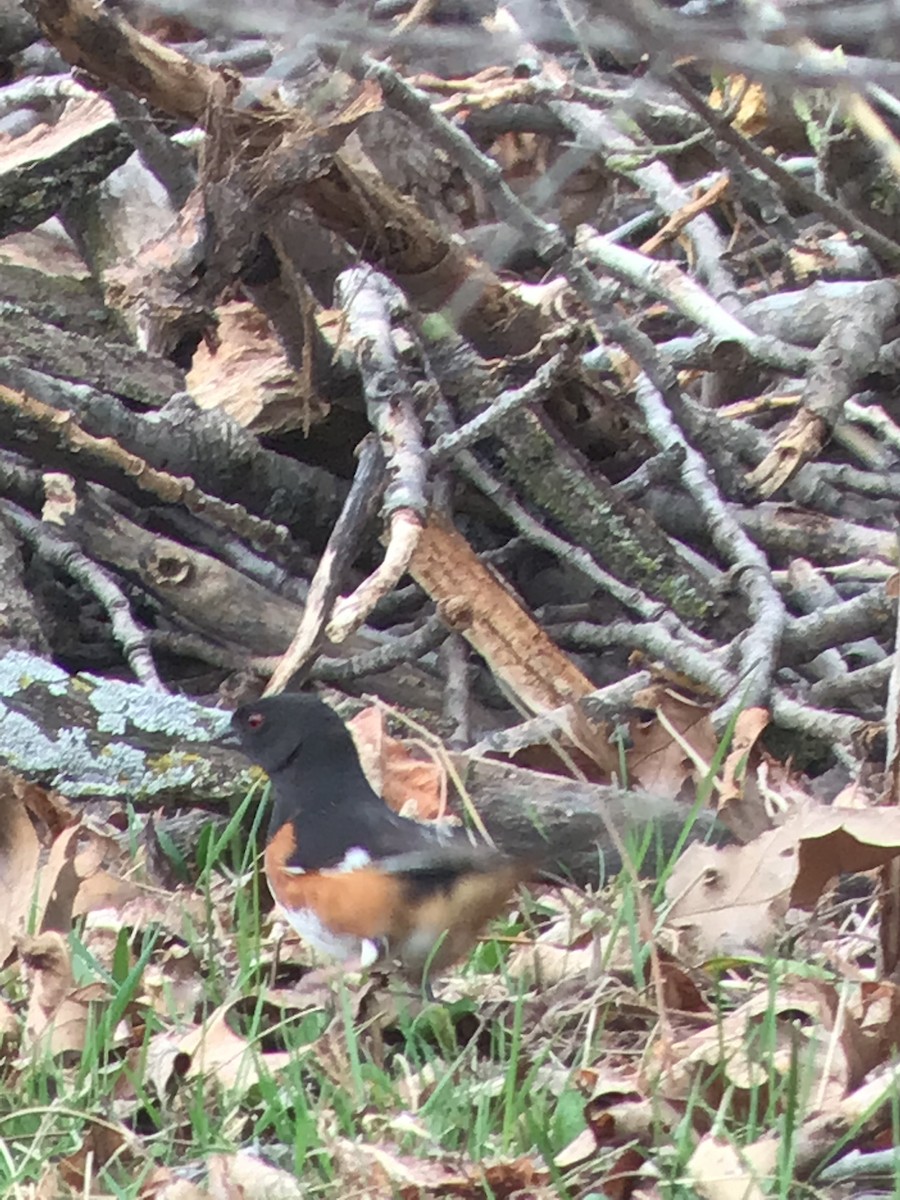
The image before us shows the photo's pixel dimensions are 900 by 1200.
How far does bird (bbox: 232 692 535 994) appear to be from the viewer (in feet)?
6.61

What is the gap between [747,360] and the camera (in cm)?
360

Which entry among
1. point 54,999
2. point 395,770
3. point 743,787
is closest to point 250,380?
point 395,770

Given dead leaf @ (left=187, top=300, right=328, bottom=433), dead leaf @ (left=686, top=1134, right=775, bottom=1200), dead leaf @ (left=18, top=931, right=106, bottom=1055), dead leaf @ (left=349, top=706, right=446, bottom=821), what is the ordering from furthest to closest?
dead leaf @ (left=187, top=300, right=328, bottom=433) → dead leaf @ (left=349, top=706, right=446, bottom=821) → dead leaf @ (left=18, top=931, right=106, bottom=1055) → dead leaf @ (left=686, top=1134, right=775, bottom=1200)

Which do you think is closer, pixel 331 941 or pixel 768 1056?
pixel 768 1056

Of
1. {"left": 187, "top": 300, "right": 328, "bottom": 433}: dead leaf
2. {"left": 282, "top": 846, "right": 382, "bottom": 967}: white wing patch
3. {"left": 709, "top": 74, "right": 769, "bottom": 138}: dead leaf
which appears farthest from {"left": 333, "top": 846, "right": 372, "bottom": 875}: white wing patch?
{"left": 709, "top": 74, "right": 769, "bottom": 138}: dead leaf

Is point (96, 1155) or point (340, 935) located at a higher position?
point (96, 1155)

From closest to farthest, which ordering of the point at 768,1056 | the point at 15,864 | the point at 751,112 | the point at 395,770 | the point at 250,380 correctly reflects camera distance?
the point at 768,1056, the point at 15,864, the point at 395,770, the point at 250,380, the point at 751,112

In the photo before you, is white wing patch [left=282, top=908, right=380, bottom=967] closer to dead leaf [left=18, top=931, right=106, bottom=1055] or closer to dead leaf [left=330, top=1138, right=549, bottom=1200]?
dead leaf [left=18, top=931, right=106, bottom=1055]

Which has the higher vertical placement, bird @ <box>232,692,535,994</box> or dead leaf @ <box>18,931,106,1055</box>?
dead leaf @ <box>18,931,106,1055</box>

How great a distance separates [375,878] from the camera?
2.07 m

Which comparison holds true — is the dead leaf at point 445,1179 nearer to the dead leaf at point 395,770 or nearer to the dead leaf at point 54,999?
the dead leaf at point 54,999

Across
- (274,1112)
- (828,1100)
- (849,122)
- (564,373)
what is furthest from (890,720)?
(849,122)

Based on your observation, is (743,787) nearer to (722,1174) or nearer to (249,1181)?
(722,1174)

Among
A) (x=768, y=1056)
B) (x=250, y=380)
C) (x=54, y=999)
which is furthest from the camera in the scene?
(x=250, y=380)
